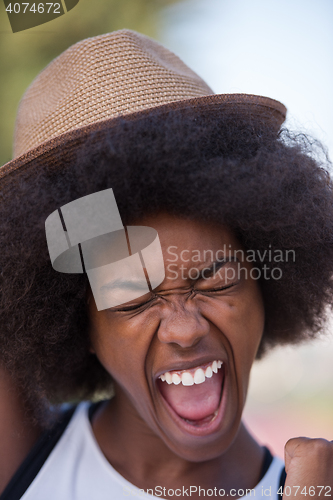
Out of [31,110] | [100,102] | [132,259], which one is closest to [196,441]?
[132,259]

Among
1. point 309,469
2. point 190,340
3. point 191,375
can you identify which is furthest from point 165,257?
point 309,469

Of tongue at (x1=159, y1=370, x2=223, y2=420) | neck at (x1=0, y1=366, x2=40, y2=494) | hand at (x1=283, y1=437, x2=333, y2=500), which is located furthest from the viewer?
neck at (x1=0, y1=366, x2=40, y2=494)

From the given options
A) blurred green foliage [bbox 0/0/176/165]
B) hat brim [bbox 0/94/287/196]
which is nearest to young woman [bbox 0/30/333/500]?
hat brim [bbox 0/94/287/196]

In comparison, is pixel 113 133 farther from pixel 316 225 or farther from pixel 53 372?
pixel 53 372

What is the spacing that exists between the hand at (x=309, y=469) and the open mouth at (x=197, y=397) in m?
0.28

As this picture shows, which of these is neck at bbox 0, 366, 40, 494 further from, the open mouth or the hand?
the hand

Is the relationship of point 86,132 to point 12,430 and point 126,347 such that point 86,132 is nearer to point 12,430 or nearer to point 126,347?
point 126,347

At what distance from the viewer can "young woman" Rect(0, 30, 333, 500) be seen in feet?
4.99

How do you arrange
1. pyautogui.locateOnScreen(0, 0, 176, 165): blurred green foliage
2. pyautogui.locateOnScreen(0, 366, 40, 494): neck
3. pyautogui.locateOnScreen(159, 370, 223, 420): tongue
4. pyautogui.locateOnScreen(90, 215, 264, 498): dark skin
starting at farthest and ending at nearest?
1. pyautogui.locateOnScreen(0, 0, 176, 165): blurred green foliage
2. pyautogui.locateOnScreen(0, 366, 40, 494): neck
3. pyautogui.locateOnScreen(159, 370, 223, 420): tongue
4. pyautogui.locateOnScreen(90, 215, 264, 498): dark skin

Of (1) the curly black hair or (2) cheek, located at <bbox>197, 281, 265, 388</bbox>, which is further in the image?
(2) cheek, located at <bbox>197, 281, 265, 388</bbox>

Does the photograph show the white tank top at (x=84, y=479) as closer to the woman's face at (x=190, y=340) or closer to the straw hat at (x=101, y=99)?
→ the woman's face at (x=190, y=340)

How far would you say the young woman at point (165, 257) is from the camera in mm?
1521

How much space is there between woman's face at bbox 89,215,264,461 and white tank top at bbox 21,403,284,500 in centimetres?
34

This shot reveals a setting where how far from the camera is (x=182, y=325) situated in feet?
4.99
